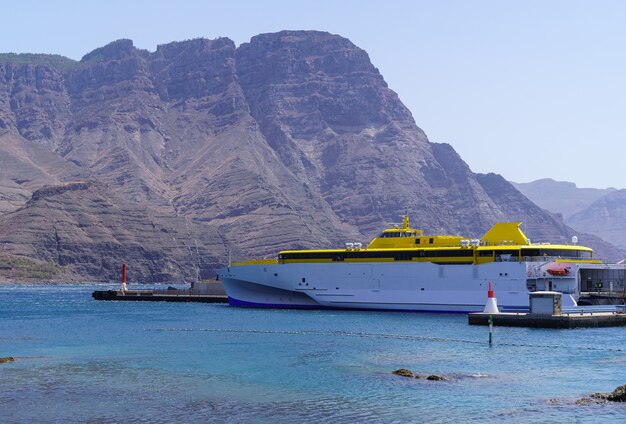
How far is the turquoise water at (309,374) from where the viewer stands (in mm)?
33594

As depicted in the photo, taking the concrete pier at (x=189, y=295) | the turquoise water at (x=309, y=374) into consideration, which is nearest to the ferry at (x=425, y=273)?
the turquoise water at (x=309, y=374)

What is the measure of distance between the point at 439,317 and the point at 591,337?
21.6 metres

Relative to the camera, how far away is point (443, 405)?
34.7 metres

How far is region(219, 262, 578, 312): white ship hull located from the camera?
79188mm

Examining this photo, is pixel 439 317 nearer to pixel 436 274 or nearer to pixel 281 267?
pixel 436 274

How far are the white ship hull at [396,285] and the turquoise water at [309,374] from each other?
10163mm

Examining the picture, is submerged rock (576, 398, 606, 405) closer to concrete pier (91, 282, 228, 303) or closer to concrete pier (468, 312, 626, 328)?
concrete pier (468, 312, 626, 328)

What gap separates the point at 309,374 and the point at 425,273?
41.3 meters

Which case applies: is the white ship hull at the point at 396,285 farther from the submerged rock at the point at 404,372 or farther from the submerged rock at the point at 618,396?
the submerged rock at the point at 618,396

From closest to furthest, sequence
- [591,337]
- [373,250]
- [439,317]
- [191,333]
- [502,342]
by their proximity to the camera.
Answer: [502,342] < [591,337] < [191,333] < [439,317] < [373,250]

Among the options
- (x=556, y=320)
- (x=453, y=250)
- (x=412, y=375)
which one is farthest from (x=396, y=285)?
(x=412, y=375)

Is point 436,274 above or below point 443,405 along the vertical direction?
above

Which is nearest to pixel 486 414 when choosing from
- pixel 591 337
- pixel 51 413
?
pixel 51 413

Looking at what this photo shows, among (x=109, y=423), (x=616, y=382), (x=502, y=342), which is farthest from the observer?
(x=502, y=342)
